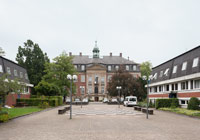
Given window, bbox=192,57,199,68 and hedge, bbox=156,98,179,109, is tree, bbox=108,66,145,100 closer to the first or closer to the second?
hedge, bbox=156,98,179,109

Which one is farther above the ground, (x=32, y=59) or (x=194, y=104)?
(x=32, y=59)

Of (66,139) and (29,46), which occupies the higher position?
(29,46)

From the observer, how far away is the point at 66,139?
30.5ft

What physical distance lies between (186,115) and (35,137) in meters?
15.4

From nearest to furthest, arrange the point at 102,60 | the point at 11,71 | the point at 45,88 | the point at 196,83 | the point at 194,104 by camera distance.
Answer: the point at 194,104
the point at 196,83
the point at 11,71
the point at 45,88
the point at 102,60

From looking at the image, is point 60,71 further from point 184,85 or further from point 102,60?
point 102,60

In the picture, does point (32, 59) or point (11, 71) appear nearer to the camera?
point (11, 71)

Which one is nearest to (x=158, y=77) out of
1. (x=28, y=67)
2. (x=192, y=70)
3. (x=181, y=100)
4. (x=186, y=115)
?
(x=181, y=100)

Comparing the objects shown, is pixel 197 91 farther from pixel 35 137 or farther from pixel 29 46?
pixel 29 46

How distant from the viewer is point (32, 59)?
58344 millimetres

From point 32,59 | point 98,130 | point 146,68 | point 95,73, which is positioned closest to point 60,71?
point 32,59

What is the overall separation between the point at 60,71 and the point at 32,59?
1084cm

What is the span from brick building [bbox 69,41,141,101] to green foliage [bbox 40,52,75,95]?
82.5 feet

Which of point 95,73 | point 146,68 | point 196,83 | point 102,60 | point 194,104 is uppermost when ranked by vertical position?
point 102,60
